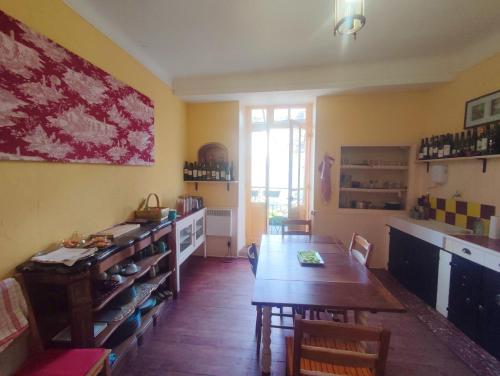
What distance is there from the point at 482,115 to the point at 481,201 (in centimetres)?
86

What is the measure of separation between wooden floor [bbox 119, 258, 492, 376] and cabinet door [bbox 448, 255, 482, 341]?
0.28 metres

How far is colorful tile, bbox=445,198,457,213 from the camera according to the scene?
2.55 meters

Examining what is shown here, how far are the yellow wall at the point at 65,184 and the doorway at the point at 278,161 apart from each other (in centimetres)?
182

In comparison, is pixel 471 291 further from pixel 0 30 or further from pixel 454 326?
pixel 0 30

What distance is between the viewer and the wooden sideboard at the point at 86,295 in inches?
50.6

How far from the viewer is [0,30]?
46.8 inches

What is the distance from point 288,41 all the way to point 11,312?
115 inches

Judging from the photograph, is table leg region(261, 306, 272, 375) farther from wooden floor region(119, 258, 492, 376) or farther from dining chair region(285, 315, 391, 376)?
dining chair region(285, 315, 391, 376)

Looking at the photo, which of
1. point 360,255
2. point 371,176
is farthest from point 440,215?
point 360,255

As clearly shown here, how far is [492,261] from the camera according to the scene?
1680 mm

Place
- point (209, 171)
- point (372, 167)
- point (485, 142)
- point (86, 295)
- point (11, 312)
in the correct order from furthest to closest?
point (209, 171) → point (372, 167) → point (485, 142) → point (86, 295) → point (11, 312)

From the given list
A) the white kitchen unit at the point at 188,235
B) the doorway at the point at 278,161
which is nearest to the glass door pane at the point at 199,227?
the white kitchen unit at the point at 188,235

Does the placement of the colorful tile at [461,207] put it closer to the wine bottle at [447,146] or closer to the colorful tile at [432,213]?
the colorful tile at [432,213]

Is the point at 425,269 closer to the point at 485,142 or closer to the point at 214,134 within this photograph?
the point at 485,142
